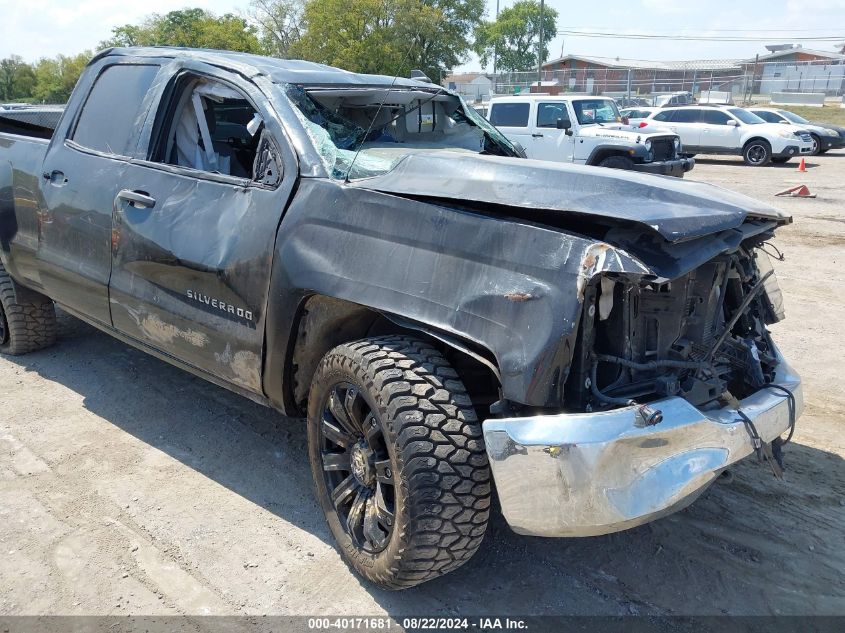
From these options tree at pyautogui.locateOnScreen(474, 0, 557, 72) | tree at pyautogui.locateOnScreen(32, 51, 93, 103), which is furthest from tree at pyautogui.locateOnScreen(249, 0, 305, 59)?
tree at pyautogui.locateOnScreen(474, 0, 557, 72)

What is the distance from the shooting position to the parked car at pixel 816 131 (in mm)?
21266

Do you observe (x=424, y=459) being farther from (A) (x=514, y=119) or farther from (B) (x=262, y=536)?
(A) (x=514, y=119)

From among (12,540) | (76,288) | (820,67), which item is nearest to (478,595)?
(12,540)

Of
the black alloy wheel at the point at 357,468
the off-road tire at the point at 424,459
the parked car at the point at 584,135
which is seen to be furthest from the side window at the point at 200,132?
the parked car at the point at 584,135

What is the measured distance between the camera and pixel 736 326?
11.1ft

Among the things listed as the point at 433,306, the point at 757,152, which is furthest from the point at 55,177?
the point at 757,152

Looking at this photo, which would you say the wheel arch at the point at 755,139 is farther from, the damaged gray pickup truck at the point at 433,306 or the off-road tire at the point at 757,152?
the damaged gray pickup truck at the point at 433,306

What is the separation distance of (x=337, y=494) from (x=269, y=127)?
1.62 meters

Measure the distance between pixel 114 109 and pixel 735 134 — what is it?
1982 centimetres

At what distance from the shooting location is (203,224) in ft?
11.1

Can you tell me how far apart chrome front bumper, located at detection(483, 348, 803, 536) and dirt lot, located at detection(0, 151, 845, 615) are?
634 millimetres

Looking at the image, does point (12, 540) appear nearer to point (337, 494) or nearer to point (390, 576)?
point (337, 494)

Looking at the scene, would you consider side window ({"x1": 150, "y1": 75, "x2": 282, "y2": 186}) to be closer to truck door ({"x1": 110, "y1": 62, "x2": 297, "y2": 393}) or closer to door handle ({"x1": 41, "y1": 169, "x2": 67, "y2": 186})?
truck door ({"x1": 110, "y1": 62, "x2": 297, "y2": 393})

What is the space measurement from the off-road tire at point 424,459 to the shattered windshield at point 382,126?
870mm
